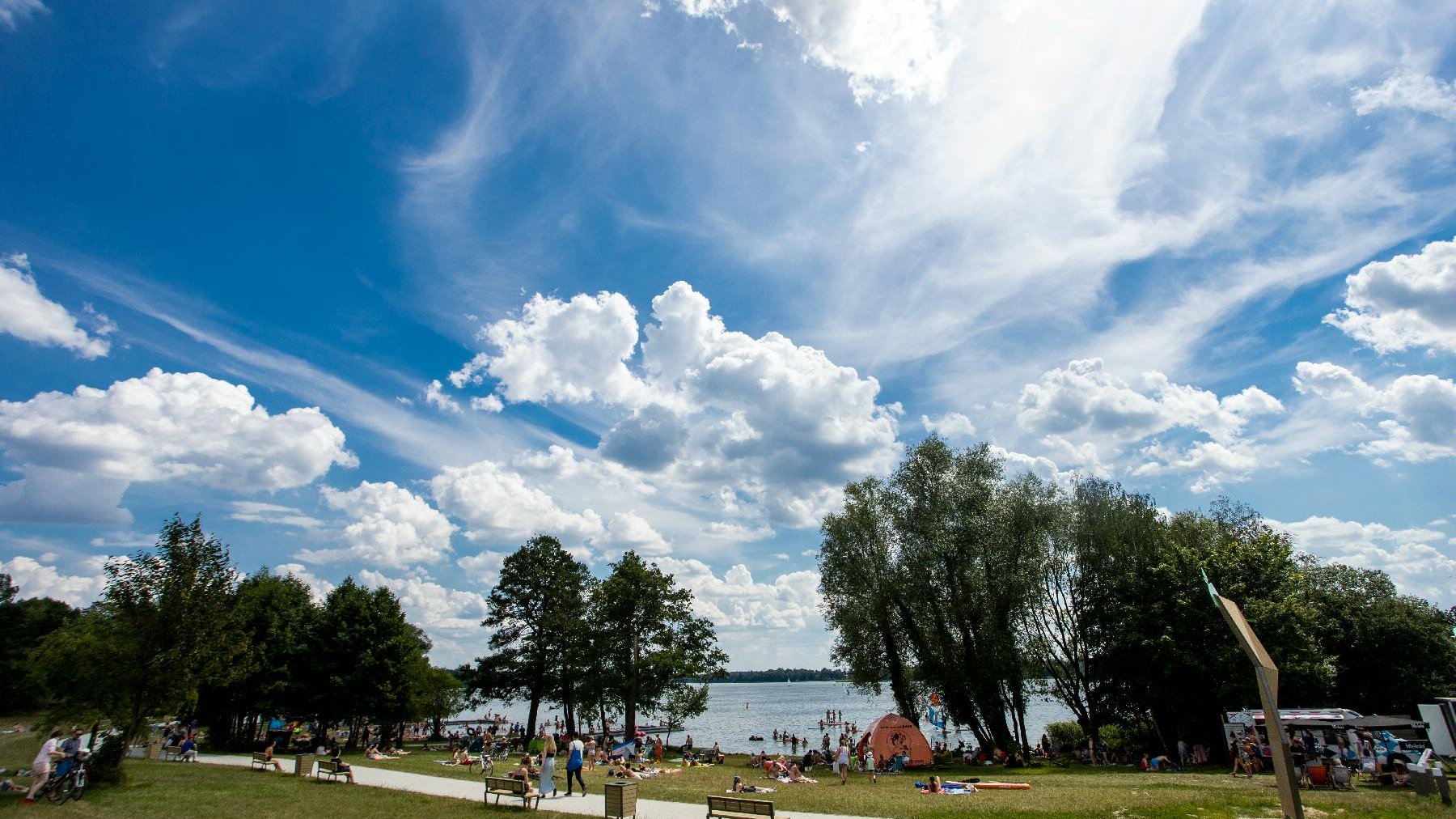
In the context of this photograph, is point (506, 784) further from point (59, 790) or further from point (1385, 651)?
point (1385, 651)

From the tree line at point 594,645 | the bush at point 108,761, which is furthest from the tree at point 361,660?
the bush at point 108,761

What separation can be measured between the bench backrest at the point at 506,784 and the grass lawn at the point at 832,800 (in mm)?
467

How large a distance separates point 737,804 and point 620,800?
2542 mm

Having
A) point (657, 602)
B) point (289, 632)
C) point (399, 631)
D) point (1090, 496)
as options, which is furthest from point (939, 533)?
point (289, 632)

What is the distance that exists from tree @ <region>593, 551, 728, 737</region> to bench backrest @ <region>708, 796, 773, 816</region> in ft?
96.4

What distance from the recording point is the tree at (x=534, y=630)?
1834 inches

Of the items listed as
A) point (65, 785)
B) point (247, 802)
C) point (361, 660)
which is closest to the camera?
point (65, 785)

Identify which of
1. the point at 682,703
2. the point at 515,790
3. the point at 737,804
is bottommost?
the point at 682,703

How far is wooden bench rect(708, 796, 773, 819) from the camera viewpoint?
47.4 ft

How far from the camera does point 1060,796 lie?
1841 centimetres

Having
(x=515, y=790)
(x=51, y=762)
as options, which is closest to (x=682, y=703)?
(x=515, y=790)

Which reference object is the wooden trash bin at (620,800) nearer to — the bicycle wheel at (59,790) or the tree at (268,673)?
the bicycle wheel at (59,790)

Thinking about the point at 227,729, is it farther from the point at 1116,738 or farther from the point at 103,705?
the point at 1116,738

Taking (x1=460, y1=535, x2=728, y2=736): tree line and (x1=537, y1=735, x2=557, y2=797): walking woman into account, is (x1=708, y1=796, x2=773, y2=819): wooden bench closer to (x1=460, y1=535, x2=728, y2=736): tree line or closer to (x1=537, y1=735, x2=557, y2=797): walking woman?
(x1=537, y1=735, x2=557, y2=797): walking woman
